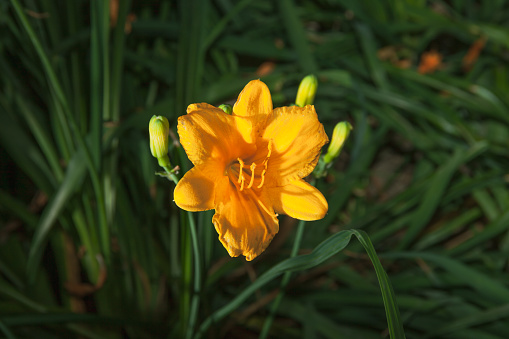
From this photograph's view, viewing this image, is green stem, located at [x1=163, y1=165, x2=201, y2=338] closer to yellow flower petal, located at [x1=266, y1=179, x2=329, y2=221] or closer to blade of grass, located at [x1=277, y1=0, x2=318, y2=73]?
yellow flower petal, located at [x1=266, y1=179, x2=329, y2=221]

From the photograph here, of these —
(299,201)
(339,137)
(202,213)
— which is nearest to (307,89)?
(339,137)

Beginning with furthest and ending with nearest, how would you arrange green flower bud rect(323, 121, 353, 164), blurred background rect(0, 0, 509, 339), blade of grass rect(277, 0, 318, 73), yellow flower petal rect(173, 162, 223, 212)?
1. blade of grass rect(277, 0, 318, 73)
2. blurred background rect(0, 0, 509, 339)
3. green flower bud rect(323, 121, 353, 164)
4. yellow flower petal rect(173, 162, 223, 212)

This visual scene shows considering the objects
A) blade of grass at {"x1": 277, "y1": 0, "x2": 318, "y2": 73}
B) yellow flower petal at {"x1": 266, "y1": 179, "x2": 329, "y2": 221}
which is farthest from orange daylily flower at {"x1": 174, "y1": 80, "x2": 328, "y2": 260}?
blade of grass at {"x1": 277, "y1": 0, "x2": 318, "y2": 73}

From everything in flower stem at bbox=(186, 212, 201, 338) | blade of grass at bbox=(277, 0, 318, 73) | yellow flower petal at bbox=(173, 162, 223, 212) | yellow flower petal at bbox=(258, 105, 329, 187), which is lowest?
flower stem at bbox=(186, 212, 201, 338)

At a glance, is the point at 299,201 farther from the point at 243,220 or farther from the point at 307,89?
the point at 307,89

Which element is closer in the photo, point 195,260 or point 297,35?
point 195,260

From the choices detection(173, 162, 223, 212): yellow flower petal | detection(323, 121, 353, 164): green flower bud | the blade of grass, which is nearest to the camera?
detection(173, 162, 223, 212): yellow flower petal

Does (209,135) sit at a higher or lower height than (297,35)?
lower
